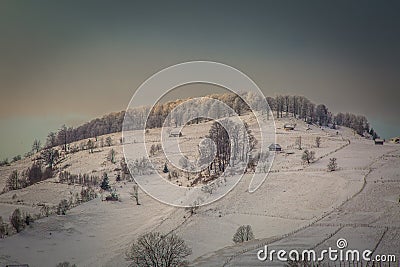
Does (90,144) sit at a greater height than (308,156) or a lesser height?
greater

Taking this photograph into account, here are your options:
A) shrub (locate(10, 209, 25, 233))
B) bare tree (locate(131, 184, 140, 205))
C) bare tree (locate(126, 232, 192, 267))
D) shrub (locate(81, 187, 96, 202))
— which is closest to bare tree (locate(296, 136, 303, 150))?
bare tree (locate(131, 184, 140, 205))

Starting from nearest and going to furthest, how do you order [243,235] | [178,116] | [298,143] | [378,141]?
[243,235]
[378,141]
[298,143]
[178,116]

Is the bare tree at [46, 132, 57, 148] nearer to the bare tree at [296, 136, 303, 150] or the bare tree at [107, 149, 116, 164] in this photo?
the bare tree at [107, 149, 116, 164]

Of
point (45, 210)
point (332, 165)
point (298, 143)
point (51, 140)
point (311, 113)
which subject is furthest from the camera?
point (311, 113)

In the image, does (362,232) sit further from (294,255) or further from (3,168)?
(3,168)

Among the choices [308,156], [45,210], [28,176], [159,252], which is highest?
[308,156]

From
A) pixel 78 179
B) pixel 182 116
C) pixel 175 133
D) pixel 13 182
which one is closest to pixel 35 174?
pixel 13 182

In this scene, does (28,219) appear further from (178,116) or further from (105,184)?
(178,116)

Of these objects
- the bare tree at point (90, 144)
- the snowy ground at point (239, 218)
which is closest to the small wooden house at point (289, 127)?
the snowy ground at point (239, 218)
